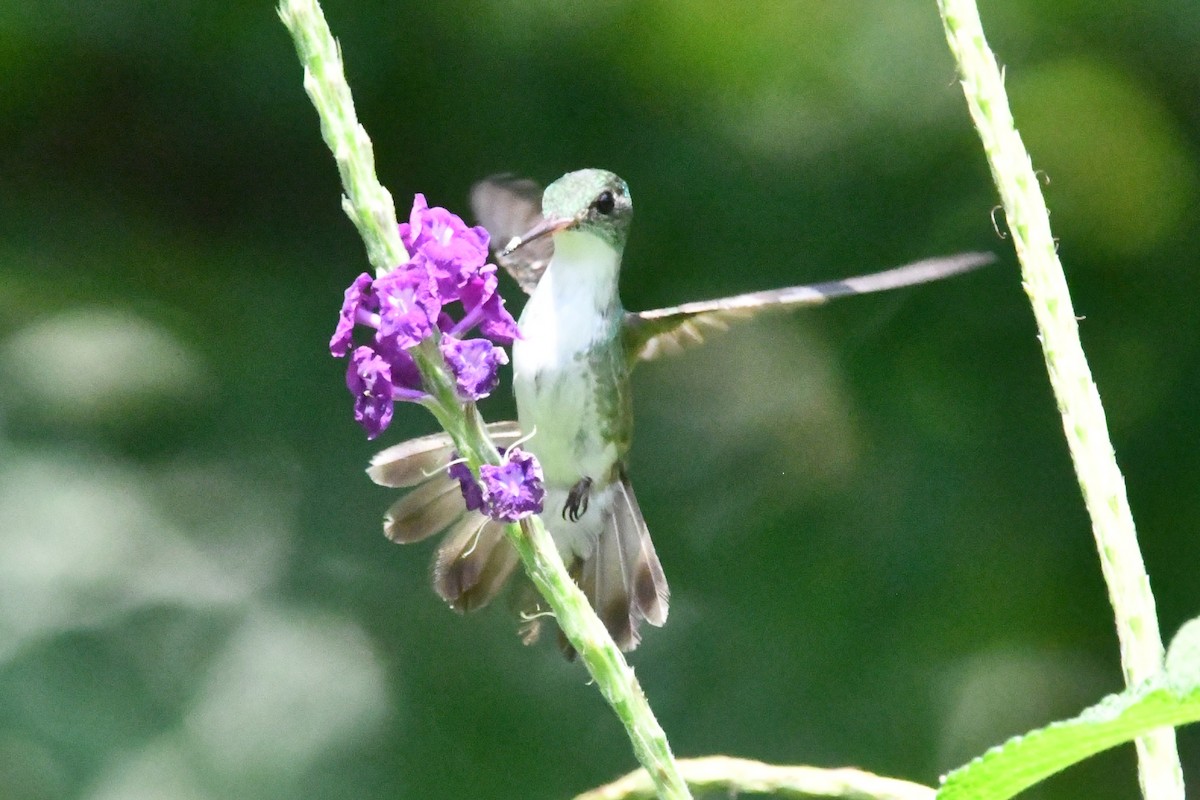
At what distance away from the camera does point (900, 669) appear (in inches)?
132

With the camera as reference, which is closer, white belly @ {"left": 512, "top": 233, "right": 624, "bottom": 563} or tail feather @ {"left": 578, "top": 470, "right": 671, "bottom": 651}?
white belly @ {"left": 512, "top": 233, "right": 624, "bottom": 563}

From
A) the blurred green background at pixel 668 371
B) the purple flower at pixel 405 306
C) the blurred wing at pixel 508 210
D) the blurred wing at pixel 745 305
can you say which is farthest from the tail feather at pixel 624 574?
the purple flower at pixel 405 306

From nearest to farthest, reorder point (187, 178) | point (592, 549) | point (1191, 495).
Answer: point (592, 549) → point (1191, 495) → point (187, 178)

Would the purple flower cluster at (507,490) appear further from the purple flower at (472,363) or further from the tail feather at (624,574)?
the tail feather at (624,574)

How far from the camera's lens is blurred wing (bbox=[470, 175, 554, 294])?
7.72 ft

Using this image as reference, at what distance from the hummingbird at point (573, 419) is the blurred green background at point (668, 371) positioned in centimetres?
100

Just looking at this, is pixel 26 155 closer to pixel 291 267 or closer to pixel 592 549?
pixel 291 267

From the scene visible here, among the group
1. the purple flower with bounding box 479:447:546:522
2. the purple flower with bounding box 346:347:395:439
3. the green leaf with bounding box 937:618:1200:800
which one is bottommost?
the green leaf with bounding box 937:618:1200:800

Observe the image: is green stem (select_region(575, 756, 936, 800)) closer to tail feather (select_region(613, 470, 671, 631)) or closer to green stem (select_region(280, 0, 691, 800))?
green stem (select_region(280, 0, 691, 800))

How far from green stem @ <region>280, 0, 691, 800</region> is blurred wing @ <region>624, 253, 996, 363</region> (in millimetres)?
618

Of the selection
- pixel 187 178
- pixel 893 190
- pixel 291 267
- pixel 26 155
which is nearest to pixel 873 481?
pixel 893 190

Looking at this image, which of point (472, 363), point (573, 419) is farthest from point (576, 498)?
point (472, 363)

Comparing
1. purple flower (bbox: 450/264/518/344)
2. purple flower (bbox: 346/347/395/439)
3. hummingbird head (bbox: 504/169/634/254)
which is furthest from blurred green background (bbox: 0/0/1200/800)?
purple flower (bbox: 346/347/395/439)

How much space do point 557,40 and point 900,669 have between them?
1.80 metres
